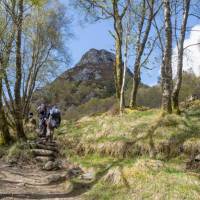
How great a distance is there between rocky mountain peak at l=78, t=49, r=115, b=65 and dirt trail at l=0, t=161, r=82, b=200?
212ft

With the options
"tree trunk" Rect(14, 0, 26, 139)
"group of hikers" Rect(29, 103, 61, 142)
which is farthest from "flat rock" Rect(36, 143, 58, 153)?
"group of hikers" Rect(29, 103, 61, 142)

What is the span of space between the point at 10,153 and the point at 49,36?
15.6 metres

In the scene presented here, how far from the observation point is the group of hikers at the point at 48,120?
16.7m

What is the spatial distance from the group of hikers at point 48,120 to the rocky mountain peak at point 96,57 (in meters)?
58.1

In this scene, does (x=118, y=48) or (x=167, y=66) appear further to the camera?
(x=118, y=48)

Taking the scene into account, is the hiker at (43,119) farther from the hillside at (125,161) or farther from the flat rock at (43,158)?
the flat rock at (43,158)

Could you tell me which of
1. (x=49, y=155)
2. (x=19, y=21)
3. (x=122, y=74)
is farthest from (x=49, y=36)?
(x=49, y=155)

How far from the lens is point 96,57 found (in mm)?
79000

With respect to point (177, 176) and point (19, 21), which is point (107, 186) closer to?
point (177, 176)

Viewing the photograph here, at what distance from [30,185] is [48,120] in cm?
735

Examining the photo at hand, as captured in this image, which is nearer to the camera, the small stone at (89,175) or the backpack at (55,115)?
the small stone at (89,175)

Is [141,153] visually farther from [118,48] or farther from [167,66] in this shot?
[118,48]

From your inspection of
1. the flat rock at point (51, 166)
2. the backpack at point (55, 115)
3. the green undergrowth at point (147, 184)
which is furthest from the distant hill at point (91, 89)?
the green undergrowth at point (147, 184)

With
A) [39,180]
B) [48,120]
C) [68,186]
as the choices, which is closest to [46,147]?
[48,120]
